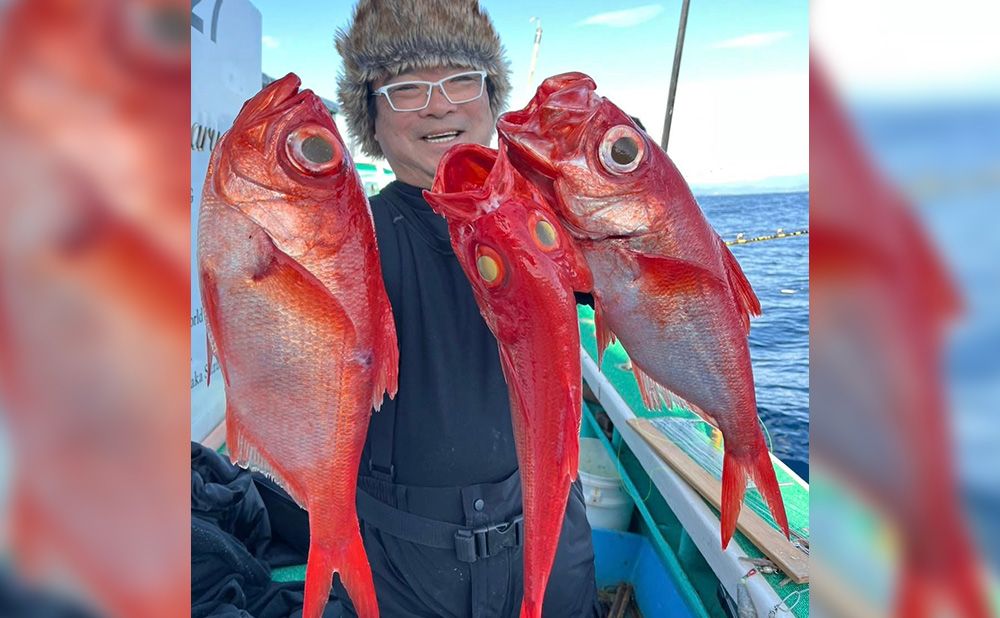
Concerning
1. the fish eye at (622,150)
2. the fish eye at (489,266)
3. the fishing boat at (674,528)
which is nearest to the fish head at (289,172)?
the fish eye at (489,266)

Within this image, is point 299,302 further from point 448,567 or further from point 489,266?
point 448,567

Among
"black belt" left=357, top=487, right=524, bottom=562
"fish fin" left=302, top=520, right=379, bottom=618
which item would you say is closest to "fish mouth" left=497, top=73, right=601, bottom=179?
"fish fin" left=302, top=520, right=379, bottom=618

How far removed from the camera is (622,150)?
4.84 feet

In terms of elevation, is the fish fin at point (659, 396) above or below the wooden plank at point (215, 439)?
above

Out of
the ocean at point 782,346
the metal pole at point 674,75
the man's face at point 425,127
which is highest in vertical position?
the metal pole at point 674,75

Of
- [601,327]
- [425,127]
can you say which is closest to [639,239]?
[601,327]

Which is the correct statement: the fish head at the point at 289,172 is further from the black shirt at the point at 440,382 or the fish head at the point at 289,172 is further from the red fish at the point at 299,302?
the black shirt at the point at 440,382

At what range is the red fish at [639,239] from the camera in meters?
1.49
